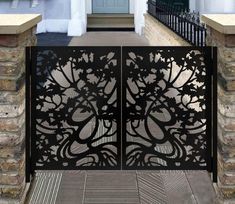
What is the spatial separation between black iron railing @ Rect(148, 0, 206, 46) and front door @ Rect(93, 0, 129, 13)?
398 cm

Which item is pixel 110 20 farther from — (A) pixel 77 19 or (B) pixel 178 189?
(B) pixel 178 189

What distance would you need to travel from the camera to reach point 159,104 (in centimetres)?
434

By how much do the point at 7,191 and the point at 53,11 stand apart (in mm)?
13554

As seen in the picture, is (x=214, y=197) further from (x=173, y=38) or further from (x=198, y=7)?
(x=198, y=7)

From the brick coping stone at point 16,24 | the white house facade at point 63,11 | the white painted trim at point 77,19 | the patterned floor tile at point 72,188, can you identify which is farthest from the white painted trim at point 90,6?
the patterned floor tile at point 72,188

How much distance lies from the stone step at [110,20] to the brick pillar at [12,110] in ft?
43.7

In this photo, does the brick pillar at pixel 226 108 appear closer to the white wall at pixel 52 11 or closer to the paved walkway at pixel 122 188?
the paved walkway at pixel 122 188

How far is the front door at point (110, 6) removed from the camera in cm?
1781

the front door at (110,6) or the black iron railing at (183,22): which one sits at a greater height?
the front door at (110,6)

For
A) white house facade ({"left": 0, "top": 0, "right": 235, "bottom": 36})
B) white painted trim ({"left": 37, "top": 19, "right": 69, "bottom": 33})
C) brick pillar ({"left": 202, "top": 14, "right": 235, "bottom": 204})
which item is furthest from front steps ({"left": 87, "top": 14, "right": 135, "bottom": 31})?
brick pillar ({"left": 202, "top": 14, "right": 235, "bottom": 204})

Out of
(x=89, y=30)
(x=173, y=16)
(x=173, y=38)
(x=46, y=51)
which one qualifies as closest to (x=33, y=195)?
(x=46, y=51)

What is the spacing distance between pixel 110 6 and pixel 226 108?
14362mm

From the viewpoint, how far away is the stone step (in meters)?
17.2

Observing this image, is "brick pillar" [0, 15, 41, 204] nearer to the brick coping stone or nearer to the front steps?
the brick coping stone
